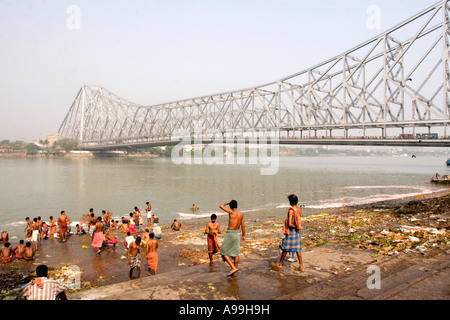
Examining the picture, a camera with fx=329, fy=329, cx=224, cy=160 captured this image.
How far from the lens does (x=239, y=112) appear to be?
258 feet

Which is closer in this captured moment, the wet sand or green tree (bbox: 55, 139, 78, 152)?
the wet sand

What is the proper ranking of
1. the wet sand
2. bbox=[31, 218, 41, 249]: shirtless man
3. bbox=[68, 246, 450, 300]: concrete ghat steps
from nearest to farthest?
bbox=[68, 246, 450, 300]: concrete ghat steps
the wet sand
bbox=[31, 218, 41, 249]: shirtless man

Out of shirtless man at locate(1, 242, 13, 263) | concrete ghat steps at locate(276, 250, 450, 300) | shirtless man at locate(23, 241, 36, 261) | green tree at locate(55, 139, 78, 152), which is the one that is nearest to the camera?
concrete ghat steps at locate(276, 250, 450, 300)

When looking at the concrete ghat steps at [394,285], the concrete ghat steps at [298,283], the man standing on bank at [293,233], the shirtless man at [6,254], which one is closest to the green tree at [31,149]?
the shirtless man at [6,254]

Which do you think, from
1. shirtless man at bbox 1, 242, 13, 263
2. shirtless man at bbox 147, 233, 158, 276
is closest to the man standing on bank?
shirtless man at bbox 147, 233, 158, 276

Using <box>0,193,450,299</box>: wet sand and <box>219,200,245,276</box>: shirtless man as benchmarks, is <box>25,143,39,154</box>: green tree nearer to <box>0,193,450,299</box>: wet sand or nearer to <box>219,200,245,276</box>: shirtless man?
<box>0,193,450,299</box>: wet sand

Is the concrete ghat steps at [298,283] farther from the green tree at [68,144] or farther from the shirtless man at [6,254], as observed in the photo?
the green tree at [68,144]

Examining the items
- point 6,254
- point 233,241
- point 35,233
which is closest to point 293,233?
point 233,241

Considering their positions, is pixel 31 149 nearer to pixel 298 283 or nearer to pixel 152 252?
pixel 152 252

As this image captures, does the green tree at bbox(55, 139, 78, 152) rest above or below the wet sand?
above

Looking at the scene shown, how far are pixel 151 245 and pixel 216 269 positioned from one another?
1700 millimetres

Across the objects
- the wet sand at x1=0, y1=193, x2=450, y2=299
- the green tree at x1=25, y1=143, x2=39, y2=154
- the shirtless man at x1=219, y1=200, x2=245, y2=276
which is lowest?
the wet sand at x1=0, y1=193, x2=450, y2=299
